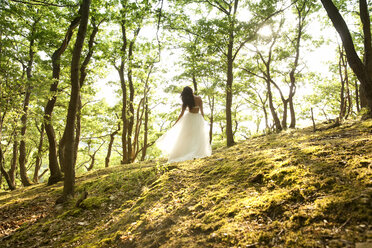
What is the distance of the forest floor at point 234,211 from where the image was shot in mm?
2531

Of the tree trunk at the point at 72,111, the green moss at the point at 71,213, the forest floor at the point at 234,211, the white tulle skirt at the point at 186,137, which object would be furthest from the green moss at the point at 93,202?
the white tulle skirt at the point at 186,137

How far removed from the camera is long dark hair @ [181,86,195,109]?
7086mm

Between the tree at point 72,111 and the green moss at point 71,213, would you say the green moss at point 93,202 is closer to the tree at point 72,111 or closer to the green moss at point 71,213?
the green moss at point 71,213

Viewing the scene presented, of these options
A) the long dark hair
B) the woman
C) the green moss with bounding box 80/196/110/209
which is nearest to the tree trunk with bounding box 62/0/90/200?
the green moss with bounding box 80/196/110/209

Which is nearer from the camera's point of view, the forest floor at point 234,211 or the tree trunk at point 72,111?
the forest floor at point 234,211

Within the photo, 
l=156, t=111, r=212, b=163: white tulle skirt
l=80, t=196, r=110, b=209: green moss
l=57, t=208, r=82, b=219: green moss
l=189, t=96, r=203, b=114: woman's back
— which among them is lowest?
l=57, t=208, r=82, b=219: green moss

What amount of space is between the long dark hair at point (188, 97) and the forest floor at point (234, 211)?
2.21m

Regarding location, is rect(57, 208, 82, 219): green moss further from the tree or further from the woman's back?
the woman's back

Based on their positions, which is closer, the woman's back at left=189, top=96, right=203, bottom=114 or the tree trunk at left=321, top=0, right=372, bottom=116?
the tree trunk at left=321, top=0, right=372, bottom=116

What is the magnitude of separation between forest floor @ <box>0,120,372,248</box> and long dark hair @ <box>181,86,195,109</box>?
86.9 inches

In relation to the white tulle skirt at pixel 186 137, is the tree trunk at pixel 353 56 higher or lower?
higher

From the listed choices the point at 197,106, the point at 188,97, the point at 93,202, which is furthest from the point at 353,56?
the point at 93,202

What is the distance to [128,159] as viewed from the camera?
15641 millimetres

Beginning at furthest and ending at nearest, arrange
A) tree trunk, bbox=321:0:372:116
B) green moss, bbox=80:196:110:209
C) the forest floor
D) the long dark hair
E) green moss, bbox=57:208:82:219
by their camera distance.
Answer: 1. the long dark hair
2. green moss, bbox=80:196:110:209
3. green moss, bbox=57:208:82:219
4. tree trunk, bbox=321:0:372:116
5. the forest floor
